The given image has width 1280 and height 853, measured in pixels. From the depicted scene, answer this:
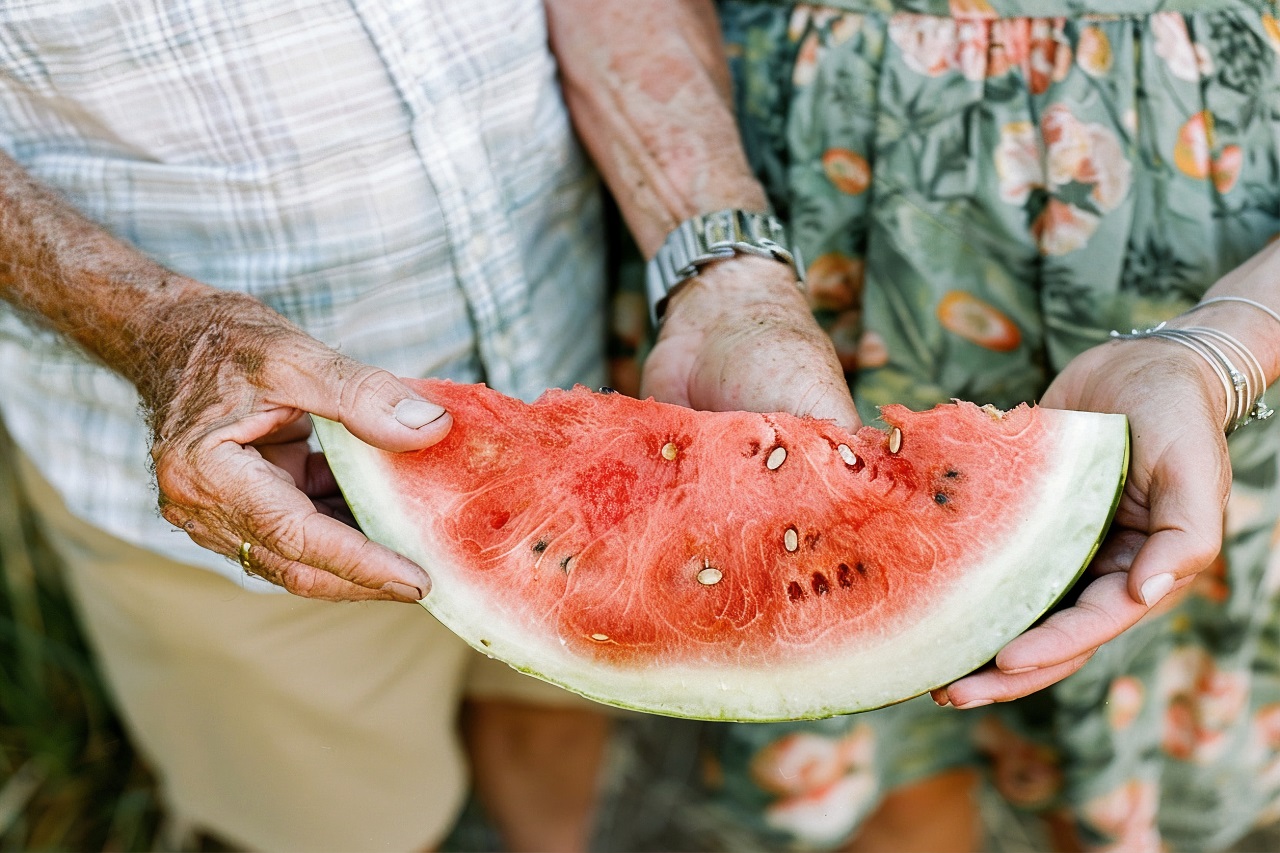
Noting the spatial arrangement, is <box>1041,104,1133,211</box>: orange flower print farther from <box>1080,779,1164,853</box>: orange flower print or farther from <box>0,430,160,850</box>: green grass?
<box>0,430,160,850</box>: green grass

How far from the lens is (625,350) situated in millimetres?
1703

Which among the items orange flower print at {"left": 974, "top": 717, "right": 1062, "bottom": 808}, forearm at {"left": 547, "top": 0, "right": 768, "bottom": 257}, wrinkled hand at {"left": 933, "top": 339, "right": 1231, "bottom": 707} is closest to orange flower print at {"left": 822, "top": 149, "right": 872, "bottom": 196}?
forearm at {"left": 547, "top": 0, "right": 768, "bottom": 257}

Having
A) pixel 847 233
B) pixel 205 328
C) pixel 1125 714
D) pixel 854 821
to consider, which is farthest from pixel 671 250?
pixel 854 821

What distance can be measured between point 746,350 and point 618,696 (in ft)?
1.43

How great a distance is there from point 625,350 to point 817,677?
Result: 0.84 metres

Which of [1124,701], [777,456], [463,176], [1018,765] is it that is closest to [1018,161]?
[777,456]

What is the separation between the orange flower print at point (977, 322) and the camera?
1390 millimetres

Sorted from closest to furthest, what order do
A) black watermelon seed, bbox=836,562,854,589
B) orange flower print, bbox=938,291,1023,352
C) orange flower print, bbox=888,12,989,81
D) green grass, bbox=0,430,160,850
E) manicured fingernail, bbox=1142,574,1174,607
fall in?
1. manicured fingernail, bbox=1142,574,1174,607
2. black watermelon seed, bbox=836,562,854,589
3. orange flower print, bbox=888,12,989,81
4. orange flower print, bbox=938,291,1023,352
5. green grass, bbox=0,430,160,850

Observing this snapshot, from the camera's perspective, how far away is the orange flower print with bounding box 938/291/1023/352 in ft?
4.56

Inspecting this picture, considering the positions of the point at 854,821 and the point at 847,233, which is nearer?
the point at 847,233

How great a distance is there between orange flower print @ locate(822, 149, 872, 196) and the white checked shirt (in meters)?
0.39

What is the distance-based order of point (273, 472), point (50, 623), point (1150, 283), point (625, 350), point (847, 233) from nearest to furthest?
point (273, 472)
point (1150, 283)
point (847, 233)
point (625, 350)
point (50, 623)

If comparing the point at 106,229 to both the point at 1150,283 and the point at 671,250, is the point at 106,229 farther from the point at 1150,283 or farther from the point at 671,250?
the point at 1150,283

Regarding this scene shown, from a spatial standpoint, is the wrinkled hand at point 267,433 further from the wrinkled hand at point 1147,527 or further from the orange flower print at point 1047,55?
the orange flower print at point 1047,55
